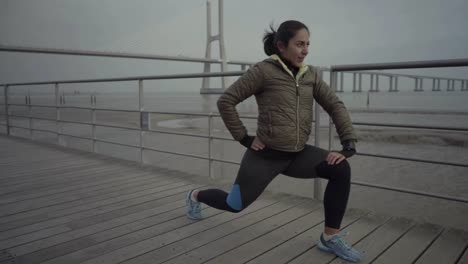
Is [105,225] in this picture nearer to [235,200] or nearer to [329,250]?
[235,200]

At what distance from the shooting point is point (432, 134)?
1187cm

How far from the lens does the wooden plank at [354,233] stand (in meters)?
1.66

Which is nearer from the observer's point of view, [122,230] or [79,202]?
[122,230]

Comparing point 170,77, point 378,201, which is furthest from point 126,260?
point 378,201

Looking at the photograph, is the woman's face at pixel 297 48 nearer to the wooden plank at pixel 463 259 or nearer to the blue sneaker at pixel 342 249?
the blue sneaker at pixel 342 249

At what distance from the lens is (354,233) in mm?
1939

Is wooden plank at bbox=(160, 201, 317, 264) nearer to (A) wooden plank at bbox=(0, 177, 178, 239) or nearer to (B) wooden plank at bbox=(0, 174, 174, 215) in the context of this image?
(A) wooden plank at bbox=(0, 177, 178, 239)

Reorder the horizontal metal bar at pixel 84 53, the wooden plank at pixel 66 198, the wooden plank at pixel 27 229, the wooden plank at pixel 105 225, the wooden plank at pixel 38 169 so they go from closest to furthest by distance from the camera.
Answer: the wooden plank at pixel 105 225 < the wooden plank at pixel 27 229 < the wooden plank at pixel 66 198 < the wooden plank at pixel 38 169 < the horizontal metal bar at pixel 84 53

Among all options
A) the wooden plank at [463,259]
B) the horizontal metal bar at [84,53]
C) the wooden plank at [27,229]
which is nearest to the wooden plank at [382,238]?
the wooden plank at [463,259]

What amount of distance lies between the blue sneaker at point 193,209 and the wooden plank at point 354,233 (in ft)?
Answer: 2.22

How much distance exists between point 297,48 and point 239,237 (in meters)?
0.99

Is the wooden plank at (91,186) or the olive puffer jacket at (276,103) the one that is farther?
the wooden plank at (91,186)

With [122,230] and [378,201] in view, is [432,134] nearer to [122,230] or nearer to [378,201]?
[378,201]

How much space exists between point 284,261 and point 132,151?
5.52 metres
